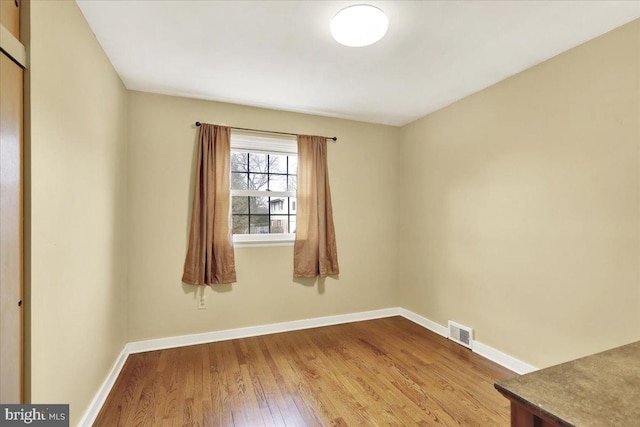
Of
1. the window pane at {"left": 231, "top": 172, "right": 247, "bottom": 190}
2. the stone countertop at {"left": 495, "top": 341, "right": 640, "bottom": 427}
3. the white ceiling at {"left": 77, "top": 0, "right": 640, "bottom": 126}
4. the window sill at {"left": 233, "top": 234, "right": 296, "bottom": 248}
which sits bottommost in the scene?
the stone countertop at {"left": 495, "top": 341, "right": 640, "bottom": 427}

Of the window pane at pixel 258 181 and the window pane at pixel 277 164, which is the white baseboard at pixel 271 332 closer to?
the window pane at pixel 258 181

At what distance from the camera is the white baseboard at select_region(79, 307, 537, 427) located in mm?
2088

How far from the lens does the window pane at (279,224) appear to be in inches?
134

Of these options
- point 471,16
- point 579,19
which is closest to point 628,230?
point 579,19

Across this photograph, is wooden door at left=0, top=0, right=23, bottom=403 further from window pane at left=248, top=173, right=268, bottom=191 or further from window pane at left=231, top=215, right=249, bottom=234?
window pane at left=248, top=173, right=268, bottom=191

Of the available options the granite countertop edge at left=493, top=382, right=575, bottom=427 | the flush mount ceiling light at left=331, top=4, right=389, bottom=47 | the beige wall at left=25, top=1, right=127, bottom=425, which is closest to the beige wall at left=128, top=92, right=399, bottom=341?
the beige wall at left=25, top=1, right=127, bottom=425

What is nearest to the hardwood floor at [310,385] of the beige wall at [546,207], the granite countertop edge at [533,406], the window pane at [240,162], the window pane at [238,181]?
the beige wall at [546,207]

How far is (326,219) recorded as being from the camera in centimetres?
348

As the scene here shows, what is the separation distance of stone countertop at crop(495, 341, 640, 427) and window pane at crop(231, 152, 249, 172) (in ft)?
9.75

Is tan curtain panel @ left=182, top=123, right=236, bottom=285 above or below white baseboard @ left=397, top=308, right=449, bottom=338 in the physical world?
above

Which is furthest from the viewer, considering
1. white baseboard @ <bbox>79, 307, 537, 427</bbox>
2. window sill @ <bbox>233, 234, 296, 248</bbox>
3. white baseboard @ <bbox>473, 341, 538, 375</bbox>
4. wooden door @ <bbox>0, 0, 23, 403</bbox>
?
window sill @ <bbox>233, 234, 296, 248</bbox>

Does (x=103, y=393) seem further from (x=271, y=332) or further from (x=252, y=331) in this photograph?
(x=271, y=332)

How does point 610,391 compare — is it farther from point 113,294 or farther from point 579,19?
point 113,294

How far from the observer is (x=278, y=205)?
3.44 m
